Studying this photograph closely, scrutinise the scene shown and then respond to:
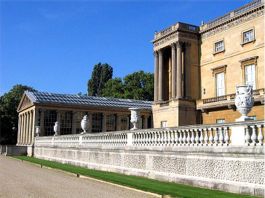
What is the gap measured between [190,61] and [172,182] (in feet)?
76.9

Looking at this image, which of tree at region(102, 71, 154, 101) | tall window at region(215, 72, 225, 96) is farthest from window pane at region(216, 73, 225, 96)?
tree at region(102, 71, 154, 101)

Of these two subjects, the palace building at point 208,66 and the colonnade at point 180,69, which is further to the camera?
the colonnade at point 180,69

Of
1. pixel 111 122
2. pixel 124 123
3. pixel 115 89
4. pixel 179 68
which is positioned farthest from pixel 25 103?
pixel 179 68

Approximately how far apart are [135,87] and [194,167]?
64.6m

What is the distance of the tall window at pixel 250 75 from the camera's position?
30328mm

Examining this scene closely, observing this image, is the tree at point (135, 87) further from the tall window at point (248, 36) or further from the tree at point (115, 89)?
the tall window at point (248, 36)

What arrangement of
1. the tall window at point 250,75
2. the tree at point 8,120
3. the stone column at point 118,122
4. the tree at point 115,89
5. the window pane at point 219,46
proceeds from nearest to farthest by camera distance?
the tall window at point 250,75 → the window pane at point 219,46 → the stone column at point 118,122 → the tree at point 8,120 → the tree at point 115,89

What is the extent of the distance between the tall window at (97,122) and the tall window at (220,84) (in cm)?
2782

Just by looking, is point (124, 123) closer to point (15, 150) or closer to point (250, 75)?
point (15, 150)

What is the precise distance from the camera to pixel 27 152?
162 feet

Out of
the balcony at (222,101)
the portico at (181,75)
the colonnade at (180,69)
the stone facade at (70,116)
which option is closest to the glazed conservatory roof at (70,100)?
the stone facade at (70,116)

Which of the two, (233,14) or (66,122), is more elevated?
(233,14)

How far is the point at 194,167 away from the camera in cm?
1445

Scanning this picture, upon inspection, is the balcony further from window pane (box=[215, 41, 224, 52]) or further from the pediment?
the pediment
